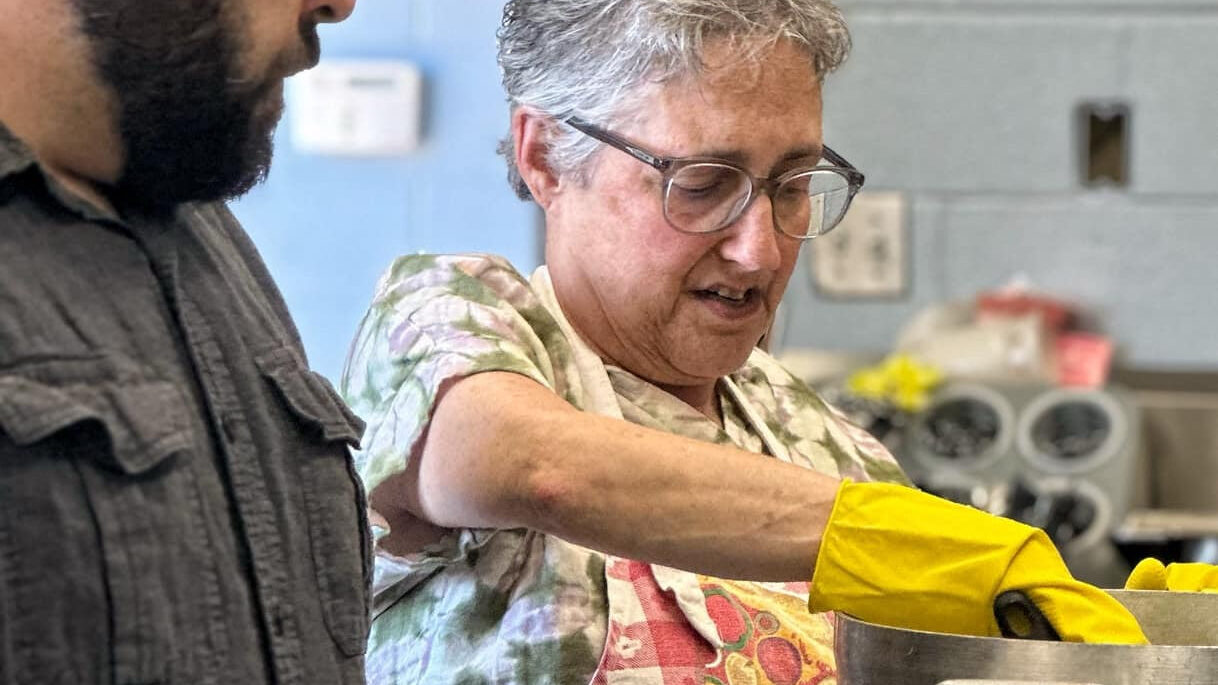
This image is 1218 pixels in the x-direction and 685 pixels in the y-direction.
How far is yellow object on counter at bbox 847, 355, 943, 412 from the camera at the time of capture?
3.19m

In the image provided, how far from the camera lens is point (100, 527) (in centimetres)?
88

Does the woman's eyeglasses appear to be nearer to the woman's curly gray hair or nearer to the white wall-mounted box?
the woman's curly gray hair

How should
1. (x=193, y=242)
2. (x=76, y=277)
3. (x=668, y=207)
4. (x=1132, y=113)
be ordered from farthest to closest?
(x=1132, y=113) → (x=668, y=207) → (x=193, y=242) → (x=76, y=277)

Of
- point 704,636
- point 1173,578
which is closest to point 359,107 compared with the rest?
point 704,636

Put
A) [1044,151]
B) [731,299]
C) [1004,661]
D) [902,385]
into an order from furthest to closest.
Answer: [1044,151] → [902,385] → [731,299] → [1004,661]

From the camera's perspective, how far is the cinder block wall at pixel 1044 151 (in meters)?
3.42

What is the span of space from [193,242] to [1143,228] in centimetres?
273

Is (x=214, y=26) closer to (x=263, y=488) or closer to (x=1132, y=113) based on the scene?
(x=263, y=488)

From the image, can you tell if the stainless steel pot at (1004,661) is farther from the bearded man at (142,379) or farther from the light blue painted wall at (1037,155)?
the light blue painted wall at (1037,155)

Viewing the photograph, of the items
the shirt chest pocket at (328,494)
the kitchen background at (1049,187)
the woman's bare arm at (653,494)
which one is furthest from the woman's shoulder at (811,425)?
the kitchen background at (1049,187)

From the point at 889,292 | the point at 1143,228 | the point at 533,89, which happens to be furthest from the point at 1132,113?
the point at 533,89

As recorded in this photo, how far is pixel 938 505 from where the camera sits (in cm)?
111

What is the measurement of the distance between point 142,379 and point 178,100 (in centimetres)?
15

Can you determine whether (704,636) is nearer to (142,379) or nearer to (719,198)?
(719,198)
